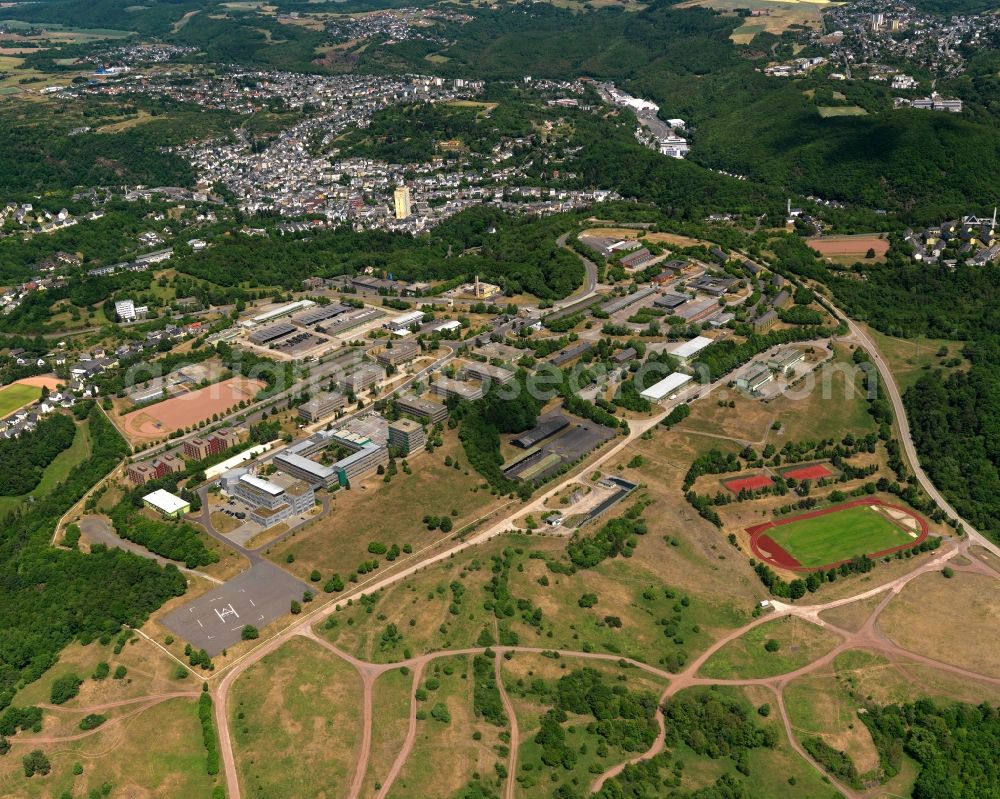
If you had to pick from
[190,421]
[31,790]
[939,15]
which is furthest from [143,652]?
[939,15]

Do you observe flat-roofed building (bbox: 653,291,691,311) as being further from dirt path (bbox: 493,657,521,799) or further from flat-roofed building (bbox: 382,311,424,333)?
dirt path (bbox: 493,657,521,799)

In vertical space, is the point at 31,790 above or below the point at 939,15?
below

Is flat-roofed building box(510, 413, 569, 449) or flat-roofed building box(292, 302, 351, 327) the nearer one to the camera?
flat-roofed building box(510, 413, 569, 449)

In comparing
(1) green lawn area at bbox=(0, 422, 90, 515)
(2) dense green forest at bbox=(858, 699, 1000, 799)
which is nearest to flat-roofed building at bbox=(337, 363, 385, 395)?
(1) green lawn area at bbox=(0, 422, 90, 515)

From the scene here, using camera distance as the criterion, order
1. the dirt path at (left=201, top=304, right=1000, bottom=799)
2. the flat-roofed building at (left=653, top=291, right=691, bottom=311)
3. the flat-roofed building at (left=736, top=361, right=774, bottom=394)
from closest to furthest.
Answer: the dirt path at (left=201, top=304, right=1000, bottom=799)
the flat-roofed building at (left=736, top=361, right=774, bottom=394)
the flat-roofed building at (left=653, top=291, right=691, bottom=311)

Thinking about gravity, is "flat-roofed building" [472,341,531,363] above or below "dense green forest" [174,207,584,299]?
above

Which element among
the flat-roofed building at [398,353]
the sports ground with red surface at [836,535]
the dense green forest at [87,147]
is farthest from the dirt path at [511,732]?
the dense green forest at [87,147]

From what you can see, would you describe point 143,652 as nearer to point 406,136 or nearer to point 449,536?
point 449,536
